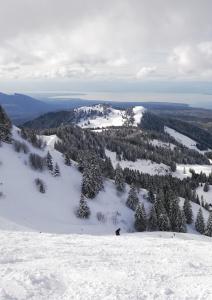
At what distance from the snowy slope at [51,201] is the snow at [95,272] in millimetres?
32261

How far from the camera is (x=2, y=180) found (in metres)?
68.1

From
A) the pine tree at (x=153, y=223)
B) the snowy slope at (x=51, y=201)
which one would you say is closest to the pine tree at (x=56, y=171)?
Answer: the snowy slope at (x=51, y=201)

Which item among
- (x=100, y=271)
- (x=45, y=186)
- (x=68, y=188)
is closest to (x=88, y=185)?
(x=68, y=188)

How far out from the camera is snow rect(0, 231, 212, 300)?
1426cm

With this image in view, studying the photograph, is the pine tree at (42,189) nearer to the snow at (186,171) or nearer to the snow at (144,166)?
the snow at (144,166)

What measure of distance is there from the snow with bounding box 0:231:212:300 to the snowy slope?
32261 mm

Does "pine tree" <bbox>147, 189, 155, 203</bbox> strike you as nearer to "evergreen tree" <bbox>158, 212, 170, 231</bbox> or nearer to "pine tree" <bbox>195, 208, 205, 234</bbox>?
"pine tree" <bbox>195, 208, 205, 234</bbox>

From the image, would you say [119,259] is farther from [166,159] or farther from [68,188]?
[166,159]

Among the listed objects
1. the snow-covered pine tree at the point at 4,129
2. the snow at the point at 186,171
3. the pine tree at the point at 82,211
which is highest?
the snow-covered pine tree at the point at 4,129

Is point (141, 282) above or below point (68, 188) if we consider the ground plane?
above

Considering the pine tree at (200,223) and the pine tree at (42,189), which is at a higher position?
the pine tree at (42,189)

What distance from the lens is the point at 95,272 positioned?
16875mm

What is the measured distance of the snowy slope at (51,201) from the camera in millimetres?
59906

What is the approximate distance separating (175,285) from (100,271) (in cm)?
354
